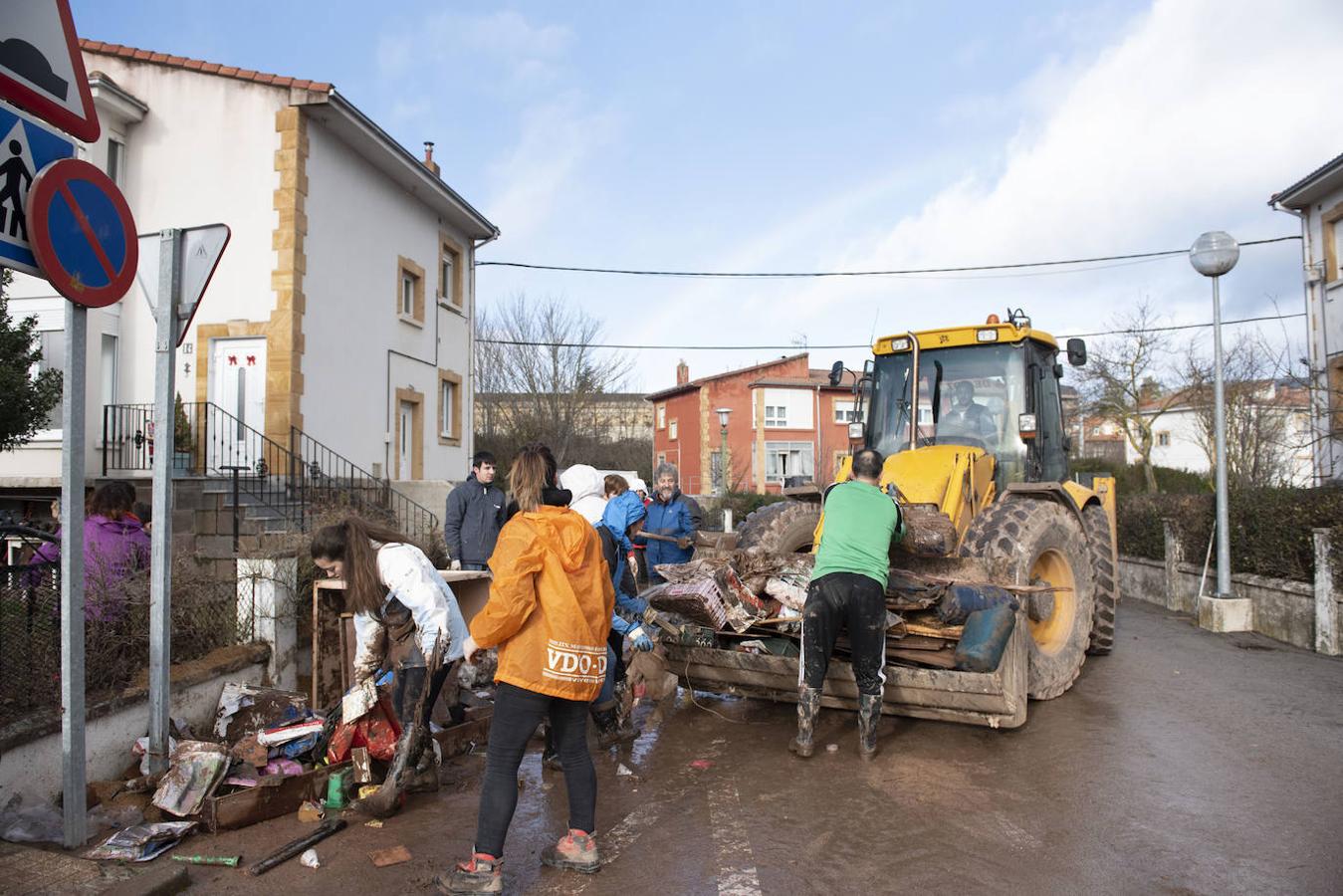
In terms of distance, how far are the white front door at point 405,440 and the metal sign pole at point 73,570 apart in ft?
44.2

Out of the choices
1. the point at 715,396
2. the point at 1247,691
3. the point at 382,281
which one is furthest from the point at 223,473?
the point at 715,396

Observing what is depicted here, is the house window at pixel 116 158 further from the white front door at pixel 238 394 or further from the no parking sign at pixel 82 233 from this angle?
the no parking sign at pixel 82 233

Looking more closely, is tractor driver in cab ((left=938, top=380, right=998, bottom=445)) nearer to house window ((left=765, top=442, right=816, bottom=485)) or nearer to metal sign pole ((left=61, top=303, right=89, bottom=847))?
metal sign pole ((left=61, top=303, right=89, bottom=847))

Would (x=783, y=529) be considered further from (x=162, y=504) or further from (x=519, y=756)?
(x=162, y=504)

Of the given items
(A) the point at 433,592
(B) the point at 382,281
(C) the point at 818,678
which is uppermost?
(B) the point at 382,281

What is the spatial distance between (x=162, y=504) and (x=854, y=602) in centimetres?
374

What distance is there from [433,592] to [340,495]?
327 inches

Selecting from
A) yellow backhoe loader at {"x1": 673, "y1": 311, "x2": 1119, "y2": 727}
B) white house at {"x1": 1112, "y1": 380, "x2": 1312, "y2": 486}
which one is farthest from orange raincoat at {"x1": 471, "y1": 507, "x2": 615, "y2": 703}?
white house at {"x1": 1112, "y1": 380, "x2": 1312, "y2": 486}

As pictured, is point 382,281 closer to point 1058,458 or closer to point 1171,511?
point 1058,458

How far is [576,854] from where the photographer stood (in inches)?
149

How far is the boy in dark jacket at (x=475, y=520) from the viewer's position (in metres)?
7.37

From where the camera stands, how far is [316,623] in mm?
Answer: 5605

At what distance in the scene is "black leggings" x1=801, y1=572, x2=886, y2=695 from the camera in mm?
5211

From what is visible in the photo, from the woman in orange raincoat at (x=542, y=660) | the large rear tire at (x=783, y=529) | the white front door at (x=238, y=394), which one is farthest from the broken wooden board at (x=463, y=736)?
the white front door at (x=238, y=394)
